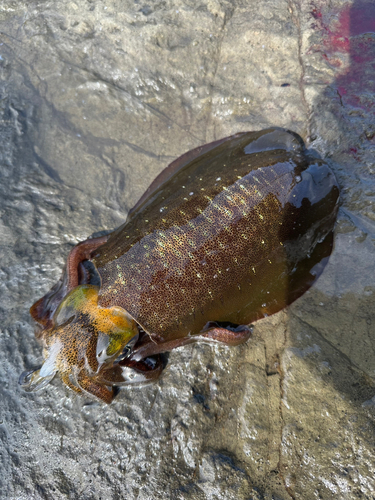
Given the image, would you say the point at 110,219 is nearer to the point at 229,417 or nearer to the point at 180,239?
the point at 180,239

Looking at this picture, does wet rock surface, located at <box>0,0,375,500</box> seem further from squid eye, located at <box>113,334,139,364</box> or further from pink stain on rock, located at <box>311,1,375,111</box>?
squid eye, located at <box>113,334,139,364</box>

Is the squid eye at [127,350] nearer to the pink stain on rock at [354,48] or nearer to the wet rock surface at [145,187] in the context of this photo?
the wet rock surface at [145,187]

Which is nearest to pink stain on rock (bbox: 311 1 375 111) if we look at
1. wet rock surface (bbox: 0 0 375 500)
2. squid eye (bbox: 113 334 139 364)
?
wet rock surface (bbox: 0 0 375 500)

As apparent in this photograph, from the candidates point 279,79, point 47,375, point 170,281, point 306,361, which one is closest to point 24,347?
point 47,375

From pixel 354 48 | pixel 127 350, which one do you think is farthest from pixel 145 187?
pixel 354 48

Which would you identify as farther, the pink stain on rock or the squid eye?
the pink stain on rock

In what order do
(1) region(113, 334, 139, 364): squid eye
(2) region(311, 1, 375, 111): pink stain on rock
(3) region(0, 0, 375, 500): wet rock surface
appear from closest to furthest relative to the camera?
1. (3) region(0, 0, 375, 500): wet rock surface
2. (1) region(113, 334, 139, 364): squid eye
3. (2) region(311, 1, 375, 111): pink stain on rock

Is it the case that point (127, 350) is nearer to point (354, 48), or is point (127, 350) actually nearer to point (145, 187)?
point (145, 187)

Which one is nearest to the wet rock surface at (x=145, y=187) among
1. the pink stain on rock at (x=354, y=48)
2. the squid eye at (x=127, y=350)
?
the pink stain on rock at (x=354, y=48)
